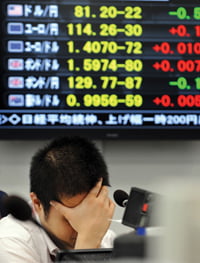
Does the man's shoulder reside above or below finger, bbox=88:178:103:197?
below

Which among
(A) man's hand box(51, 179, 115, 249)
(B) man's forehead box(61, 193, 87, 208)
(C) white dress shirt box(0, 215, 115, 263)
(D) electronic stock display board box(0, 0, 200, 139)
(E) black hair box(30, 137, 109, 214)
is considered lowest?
(C) white dress shirt box(0, 215, 115, 263)

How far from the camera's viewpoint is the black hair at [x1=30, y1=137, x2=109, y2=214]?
1.73m

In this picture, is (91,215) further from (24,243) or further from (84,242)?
(24,243)

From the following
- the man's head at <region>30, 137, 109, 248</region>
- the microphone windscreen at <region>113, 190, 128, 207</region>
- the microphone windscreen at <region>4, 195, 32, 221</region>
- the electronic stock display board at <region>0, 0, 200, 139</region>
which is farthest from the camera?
the electronic stock display board at <region>0, 0, 200, 139</region>

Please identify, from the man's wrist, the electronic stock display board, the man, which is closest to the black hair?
the man

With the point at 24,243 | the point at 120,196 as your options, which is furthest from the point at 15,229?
the point at 120,196

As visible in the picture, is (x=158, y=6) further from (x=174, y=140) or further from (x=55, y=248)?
(x=55, y=248)

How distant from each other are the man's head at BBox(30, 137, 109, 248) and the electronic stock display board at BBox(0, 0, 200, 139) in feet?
3.91

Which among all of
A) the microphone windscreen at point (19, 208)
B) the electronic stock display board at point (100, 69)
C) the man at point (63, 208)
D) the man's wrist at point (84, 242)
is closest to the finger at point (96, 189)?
the man at point (63, 208)

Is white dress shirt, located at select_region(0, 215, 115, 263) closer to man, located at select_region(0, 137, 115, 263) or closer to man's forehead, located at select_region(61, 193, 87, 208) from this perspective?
man, located at select_region(0, 137, 115, 263)

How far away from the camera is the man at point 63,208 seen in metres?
1.68

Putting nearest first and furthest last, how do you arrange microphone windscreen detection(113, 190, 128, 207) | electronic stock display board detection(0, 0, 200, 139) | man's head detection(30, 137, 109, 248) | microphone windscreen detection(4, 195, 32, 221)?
microphone windscreen detection(4, 195, 32, 221)
microphone windscreen detection(113, 190, 128, 207)
man's head detection(30, 137, 109, 248)
electronic stock display board detection(0, 0, 200, 139)

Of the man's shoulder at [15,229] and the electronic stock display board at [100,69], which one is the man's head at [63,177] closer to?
the man's shoulder at [15,229]

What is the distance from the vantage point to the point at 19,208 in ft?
4.52
